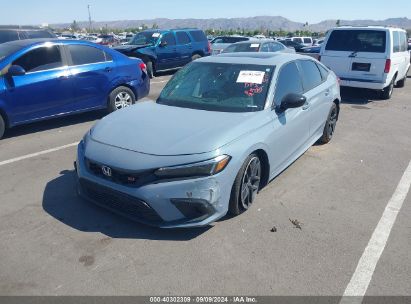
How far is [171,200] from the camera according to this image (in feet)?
10.8

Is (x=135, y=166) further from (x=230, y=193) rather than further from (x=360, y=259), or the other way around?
(x=360, y=259)

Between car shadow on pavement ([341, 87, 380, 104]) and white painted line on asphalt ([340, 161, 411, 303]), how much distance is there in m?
5.89

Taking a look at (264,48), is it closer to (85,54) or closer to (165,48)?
(165,48)

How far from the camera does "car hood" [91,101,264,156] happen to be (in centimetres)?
345

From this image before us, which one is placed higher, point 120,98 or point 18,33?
point 18,33

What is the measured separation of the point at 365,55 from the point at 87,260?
9.04 m

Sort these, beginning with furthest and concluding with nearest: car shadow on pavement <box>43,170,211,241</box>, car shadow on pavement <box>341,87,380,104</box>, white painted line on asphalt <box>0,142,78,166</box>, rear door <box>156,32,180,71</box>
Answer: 1. rear door <box>156,32,180,71</box>
2. car shadow on pavement <box>341,87,380,104</box>
3. white painted line on asphalt <box>0,142,78,166</box>
4. car shadow on pavement <box>43,170,211,241</box>

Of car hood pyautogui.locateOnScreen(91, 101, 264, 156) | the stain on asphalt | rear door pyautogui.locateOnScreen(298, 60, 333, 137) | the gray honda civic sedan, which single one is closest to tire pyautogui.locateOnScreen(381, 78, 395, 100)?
rear door pyautogui.locateOnScreen(298, 60, 333, 137)

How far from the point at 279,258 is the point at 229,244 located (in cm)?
47

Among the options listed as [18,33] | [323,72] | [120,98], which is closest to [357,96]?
[323,72]

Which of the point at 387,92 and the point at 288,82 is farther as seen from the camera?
the point at 387,92

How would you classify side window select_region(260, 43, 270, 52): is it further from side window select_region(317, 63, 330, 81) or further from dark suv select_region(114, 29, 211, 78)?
side window select_region(317, 63, 330, 81)

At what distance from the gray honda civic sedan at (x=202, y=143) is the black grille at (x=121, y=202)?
0.01m

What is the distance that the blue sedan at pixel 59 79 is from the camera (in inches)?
243
